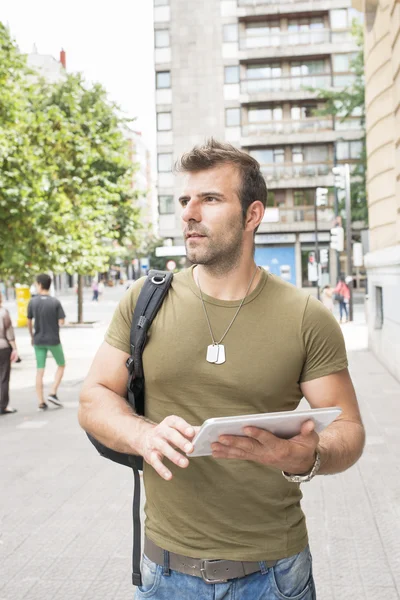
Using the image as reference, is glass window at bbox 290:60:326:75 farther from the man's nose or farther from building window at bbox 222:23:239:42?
the man's nose

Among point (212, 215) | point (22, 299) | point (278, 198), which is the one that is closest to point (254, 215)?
point (212, 215)

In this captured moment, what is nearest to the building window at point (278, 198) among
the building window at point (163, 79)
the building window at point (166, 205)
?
the building window at point (166, 205)

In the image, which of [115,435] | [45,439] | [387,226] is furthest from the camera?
[387,226]

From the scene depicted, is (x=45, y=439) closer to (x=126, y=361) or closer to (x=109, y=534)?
(x=109, y=534)

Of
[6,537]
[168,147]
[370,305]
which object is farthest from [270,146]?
[6,537]

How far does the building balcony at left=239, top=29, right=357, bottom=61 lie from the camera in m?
57.8

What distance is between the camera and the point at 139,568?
2.44 metres

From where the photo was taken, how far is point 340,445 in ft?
7.39

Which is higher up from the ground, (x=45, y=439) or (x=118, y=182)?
(x=118, y=182)

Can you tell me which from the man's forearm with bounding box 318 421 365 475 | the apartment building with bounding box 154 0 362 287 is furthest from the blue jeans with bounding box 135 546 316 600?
the apartment building with bounding box 154 0 362 287

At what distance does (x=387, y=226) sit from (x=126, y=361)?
1403cm

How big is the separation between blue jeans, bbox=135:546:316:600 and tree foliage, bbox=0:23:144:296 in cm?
1510

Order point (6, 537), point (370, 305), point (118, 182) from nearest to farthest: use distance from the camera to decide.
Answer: point (6, 537), point (370, 305), point (118, 182)

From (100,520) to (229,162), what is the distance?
173 inches
